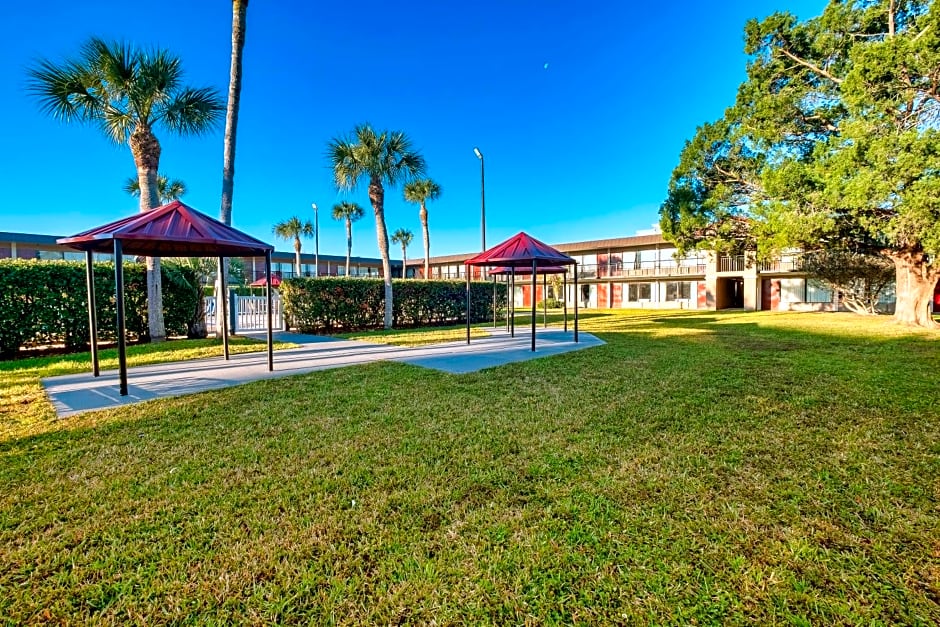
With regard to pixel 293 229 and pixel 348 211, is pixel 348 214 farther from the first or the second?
pixel 293 229

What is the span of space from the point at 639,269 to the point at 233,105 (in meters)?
31.6

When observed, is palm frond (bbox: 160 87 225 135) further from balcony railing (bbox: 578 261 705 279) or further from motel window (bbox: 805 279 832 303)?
motel window (bbox: 805 279 832 303)

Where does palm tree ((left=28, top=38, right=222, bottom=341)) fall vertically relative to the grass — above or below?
above

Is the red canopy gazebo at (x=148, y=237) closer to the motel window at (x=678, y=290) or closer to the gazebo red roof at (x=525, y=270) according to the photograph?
the gazebo red roof at (x=525, y=270)

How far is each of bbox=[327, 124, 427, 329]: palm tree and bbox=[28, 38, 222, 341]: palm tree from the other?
15.8 ft

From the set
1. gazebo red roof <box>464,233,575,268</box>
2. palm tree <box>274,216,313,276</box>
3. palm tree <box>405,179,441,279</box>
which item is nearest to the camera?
gazebo red roof <box>464,233,575,268</box>

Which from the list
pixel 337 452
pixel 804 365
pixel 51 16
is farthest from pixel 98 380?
pixel 804 365

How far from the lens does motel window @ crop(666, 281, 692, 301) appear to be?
33.2 metres

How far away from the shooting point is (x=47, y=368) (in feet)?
24.2

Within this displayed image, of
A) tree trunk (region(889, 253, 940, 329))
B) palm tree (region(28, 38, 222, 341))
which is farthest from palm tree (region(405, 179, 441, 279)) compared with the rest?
tree trunk (region(889, 253, 940, 329))

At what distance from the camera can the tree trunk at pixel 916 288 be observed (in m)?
14.8

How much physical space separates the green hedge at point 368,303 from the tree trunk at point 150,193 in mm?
3853

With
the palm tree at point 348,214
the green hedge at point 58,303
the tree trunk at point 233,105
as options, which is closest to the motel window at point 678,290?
the palm tree at point 348,214

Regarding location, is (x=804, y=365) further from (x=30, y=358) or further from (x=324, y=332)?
(x=30, y=358)
